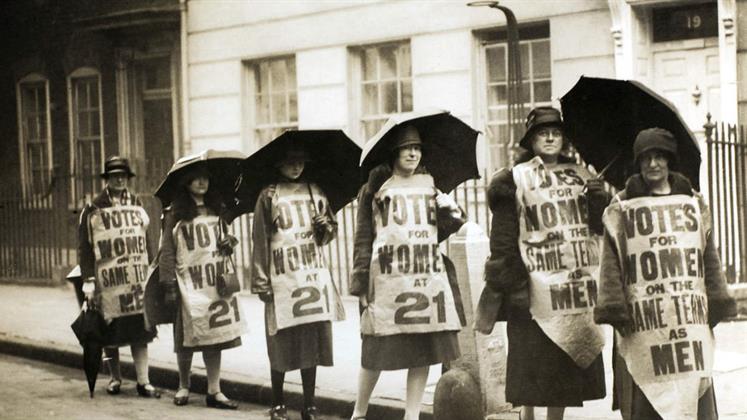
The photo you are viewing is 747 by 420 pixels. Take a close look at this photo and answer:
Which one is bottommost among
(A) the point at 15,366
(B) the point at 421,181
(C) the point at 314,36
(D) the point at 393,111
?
(A) the point at 15,366

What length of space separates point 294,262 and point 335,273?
7.09 metres

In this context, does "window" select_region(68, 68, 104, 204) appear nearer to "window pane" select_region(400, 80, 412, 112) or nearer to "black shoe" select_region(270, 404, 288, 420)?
"window pane" select_region(400, 80, 412, 112)

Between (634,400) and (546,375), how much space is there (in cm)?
68

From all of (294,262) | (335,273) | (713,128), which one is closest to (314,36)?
(335,273)

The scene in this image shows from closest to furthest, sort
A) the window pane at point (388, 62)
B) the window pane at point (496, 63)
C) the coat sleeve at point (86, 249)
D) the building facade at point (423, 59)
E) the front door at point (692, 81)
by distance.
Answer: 1. the coat sleeve at point (86, 249)
2. the front door at point (692, 81)
3. the building facade at point (423, 59)
4. the window pane at point (496, 63)
5. the window pane at point (388, 62)

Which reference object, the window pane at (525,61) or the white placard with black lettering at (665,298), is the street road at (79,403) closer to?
the white placard with black lettering at (665,298)

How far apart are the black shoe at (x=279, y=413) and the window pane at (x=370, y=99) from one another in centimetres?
792

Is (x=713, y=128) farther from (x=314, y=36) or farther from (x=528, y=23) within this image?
(x=314, y=36)

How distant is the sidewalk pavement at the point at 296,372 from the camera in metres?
7.99

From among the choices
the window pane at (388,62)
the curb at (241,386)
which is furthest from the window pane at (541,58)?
the curb at (241,386)

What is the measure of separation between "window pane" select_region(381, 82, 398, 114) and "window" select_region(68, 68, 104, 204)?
6.31m

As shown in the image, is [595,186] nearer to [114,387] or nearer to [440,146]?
[440,146]

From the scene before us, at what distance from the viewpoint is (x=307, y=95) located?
1623 centimetres

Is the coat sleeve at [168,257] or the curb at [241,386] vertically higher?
the coat sleeve at [168,257]
